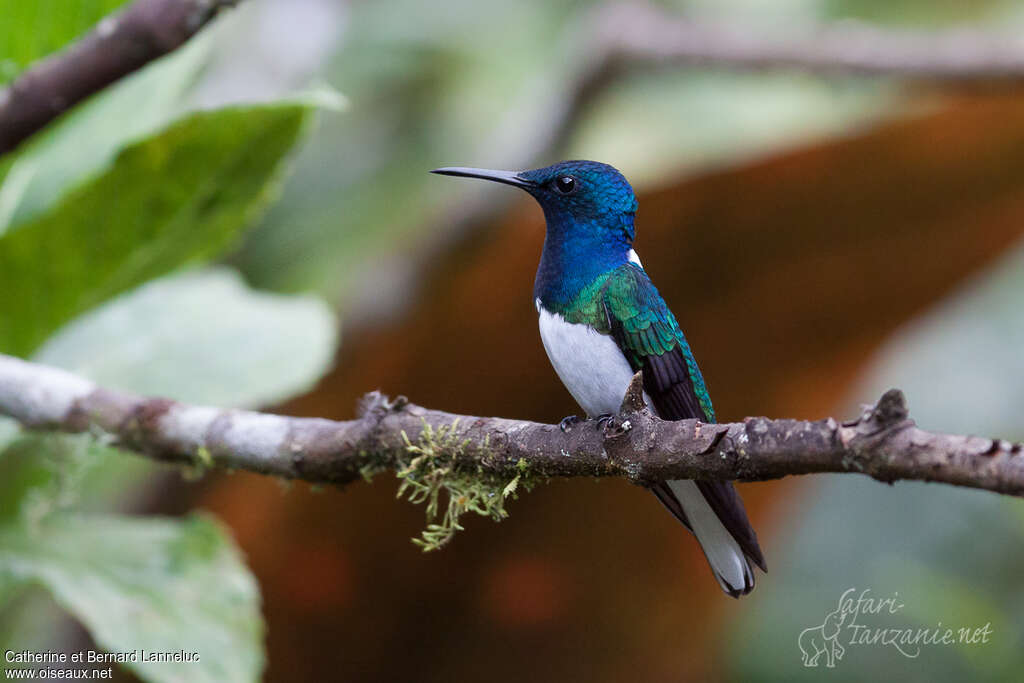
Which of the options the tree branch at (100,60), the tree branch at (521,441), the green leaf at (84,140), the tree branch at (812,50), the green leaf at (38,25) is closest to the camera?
the tree branch at (521,441)

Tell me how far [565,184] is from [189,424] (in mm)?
989

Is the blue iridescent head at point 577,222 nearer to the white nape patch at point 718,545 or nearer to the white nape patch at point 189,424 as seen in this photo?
the white nape patch at point 718,545

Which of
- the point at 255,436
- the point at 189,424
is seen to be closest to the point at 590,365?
the point at 255,436

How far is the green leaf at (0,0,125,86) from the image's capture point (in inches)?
102

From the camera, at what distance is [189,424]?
7.39ft

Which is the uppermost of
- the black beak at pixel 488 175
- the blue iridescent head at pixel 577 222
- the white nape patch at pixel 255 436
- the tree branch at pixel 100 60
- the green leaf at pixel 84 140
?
the tree branch at pixel 100 60

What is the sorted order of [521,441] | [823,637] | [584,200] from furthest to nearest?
[823,637], [584,200], [521,441]

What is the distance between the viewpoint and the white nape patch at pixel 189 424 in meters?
2.23

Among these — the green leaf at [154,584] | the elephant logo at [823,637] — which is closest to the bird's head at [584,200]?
the green leaf at [154,584]

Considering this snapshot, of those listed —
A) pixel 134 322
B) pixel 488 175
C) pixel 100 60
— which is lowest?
pixel 134 322

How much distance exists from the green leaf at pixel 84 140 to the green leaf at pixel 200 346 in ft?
1.20

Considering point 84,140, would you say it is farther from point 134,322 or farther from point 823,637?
point 823,637

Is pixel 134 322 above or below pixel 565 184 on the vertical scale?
below

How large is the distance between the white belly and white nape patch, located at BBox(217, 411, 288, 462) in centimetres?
59
